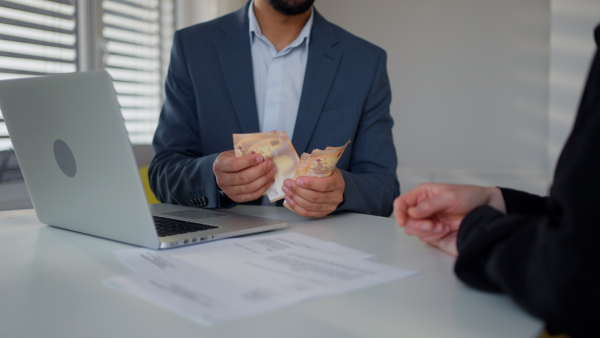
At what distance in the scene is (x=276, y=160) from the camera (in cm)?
151

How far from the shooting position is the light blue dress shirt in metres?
2.10

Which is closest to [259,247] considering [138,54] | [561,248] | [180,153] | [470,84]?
[561,248]

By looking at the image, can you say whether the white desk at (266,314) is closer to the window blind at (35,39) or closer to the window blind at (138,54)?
the window blind at (35,39)

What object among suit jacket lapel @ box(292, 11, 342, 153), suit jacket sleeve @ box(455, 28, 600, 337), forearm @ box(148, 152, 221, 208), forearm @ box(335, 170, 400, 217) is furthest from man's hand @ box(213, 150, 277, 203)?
suit jacket sleeve @ box(455, 28, 600, 337)

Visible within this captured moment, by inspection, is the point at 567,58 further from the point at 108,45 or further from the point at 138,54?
the point at 108,45

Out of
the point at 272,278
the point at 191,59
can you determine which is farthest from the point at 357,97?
the point at 272,278

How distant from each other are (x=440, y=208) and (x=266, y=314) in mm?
434

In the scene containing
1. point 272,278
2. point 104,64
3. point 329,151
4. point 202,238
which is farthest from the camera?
point 104,64

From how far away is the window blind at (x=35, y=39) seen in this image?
259 centimetres

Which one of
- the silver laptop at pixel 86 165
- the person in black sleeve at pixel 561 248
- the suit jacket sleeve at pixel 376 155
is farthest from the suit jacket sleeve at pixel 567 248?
the suit jacket sleeve at pixel 376 155

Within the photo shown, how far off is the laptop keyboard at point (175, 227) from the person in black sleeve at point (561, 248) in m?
0.58

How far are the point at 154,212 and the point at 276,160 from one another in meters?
0.37

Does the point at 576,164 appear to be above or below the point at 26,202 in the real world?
above

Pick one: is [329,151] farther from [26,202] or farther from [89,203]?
[26,202]
